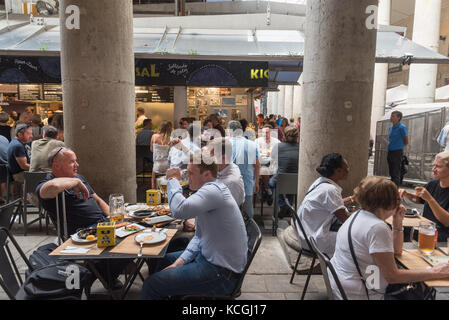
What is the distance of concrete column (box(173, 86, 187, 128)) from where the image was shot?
31.6ft

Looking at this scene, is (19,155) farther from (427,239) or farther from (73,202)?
(427,239)

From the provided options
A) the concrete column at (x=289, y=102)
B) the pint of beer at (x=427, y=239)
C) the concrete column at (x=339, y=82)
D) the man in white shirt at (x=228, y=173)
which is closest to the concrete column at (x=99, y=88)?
the man in white shirt at (x=228, y=173)

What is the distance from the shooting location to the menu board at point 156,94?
10211 mm

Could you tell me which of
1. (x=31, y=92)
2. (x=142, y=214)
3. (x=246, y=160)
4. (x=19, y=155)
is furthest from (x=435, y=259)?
(x=31, y=92)

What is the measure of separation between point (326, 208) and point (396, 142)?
613cm

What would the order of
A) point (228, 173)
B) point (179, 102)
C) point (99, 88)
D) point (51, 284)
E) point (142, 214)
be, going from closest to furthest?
1. point (51, 284)
2. point (142, 214)
3. point (228, 173)
4. point (99, 88)
5. point (179, 102)

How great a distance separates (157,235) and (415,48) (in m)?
7.46

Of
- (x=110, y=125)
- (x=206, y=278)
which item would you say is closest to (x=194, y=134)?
(x=110, y=125)

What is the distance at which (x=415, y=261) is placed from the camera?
97.7 inches

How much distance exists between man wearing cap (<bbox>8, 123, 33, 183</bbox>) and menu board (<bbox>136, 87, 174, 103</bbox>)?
15.1 feet

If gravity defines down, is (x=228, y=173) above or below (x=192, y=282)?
above

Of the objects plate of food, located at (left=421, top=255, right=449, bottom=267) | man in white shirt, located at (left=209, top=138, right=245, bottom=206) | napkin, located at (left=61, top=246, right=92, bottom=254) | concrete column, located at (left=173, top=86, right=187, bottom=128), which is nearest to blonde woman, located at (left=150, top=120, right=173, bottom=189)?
man in white shirt, located at (left=209, top=138, right=245, bottom=206)
